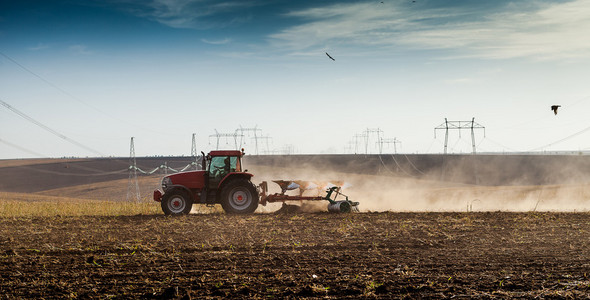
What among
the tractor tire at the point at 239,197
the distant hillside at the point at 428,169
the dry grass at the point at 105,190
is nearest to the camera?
the tractor tire at the point at 239,197

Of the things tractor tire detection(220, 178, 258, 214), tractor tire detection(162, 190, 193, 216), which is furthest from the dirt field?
tractor tire detection(162, 190, 193, 216)

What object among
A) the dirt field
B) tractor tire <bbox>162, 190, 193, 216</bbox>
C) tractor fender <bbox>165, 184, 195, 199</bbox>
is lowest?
the dirt field

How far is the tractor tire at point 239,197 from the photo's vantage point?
57.5ft

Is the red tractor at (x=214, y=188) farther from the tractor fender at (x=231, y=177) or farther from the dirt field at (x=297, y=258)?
the dirt field at (x=297, y=258)

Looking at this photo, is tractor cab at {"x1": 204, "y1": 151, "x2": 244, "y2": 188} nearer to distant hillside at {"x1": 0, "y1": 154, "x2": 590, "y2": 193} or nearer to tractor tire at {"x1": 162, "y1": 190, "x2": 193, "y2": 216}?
tractor tire at {"x1": 162, "y1": 190, "x2": 193, "y2": 216}

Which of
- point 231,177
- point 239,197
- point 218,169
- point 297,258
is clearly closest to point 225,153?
point 218,169

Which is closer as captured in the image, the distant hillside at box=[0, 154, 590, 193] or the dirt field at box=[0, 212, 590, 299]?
the dirt field at box=[0, 212, 590, 299]

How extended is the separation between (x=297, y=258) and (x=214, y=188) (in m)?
8.15

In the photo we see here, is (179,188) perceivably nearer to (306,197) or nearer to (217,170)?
(217,170)

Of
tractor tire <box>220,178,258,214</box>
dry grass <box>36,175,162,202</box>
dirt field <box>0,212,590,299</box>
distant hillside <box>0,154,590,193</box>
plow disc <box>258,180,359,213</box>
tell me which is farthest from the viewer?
distant hillside <box>0,154,590,193</box>

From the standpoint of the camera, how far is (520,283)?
8.27 metres

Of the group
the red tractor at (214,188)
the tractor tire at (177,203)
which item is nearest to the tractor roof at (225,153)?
the red tractor at (214,188)

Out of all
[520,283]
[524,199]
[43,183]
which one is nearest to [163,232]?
[520,283]

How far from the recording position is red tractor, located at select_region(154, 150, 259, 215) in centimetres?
1759
